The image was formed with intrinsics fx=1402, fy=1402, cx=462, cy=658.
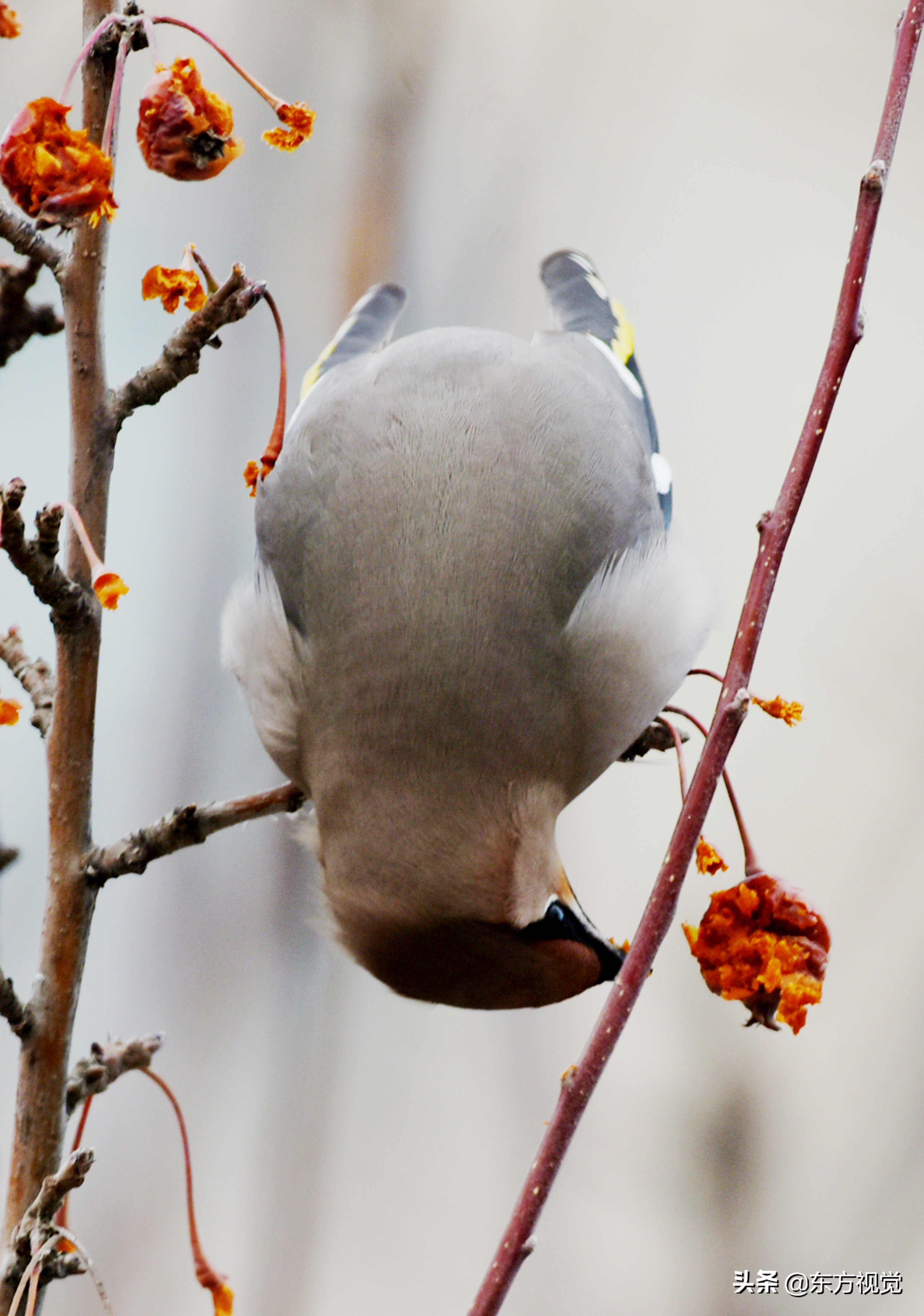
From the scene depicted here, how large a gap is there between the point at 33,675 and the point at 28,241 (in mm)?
497

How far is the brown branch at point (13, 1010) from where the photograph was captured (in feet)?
4.37

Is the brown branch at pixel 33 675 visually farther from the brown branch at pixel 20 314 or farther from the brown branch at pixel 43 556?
the brown branch at pixel 20 314

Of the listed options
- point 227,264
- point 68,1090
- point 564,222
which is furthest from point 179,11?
point 68,1090

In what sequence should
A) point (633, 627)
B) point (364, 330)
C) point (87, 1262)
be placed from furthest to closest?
point (364, 330) < point (633, 627) < point (87, 1262)

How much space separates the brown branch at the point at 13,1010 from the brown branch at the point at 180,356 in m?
0.56

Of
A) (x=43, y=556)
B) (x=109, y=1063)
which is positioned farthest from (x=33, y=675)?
(x=109, y=1063)

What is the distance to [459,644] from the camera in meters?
→ 1.85

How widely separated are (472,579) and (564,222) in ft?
5.07

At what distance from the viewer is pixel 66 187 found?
47.1 inches

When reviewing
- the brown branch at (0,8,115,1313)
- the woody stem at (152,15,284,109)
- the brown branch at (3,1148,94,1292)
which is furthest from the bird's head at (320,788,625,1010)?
the woody stem at (152,15,284,109)

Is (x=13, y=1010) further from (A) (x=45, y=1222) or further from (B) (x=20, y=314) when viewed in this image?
(B) (x=20, y=314)

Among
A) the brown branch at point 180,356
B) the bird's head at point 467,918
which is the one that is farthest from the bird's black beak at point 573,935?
the brown branch at point 180,356

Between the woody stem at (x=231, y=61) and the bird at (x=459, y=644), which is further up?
the woody stem at (x=231, y=61)

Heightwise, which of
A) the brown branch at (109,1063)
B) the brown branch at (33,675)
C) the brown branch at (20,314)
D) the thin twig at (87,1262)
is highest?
the brown branch at (20,314)
